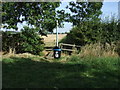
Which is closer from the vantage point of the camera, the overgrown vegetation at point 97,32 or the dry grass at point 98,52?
the dry grass at point 98,52

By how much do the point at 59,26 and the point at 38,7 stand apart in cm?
185

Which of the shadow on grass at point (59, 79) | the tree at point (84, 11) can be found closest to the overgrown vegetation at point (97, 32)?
the tree at point (84, 11)

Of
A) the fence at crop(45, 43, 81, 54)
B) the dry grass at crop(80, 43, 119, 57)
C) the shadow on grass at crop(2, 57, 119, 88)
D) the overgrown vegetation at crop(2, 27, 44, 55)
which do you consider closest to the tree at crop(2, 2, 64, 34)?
the overgrown vegetation at crop(2, 27, 44, 55)

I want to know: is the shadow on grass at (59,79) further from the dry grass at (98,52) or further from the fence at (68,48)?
the fence at (68,48)

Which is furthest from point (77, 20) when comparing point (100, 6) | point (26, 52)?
point (26, 52)

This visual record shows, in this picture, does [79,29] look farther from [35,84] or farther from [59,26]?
[35,84]

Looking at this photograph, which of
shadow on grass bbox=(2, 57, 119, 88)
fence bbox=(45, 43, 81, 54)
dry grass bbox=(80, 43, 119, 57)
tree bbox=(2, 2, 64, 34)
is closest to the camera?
shadow on grass bbox=(2, 57, 119, 88)

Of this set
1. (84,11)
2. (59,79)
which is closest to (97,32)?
(84,11)

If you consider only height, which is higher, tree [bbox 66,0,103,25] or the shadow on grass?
tree [bbox 66,0,103,25]

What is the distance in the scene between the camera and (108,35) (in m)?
14.5

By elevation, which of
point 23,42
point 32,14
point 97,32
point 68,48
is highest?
point 32,14

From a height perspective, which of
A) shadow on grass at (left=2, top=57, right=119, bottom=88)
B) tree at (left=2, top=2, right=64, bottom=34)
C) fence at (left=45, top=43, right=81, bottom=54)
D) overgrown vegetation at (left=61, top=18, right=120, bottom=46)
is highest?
tree at (left=2, top=2, right=64, bottom=34)

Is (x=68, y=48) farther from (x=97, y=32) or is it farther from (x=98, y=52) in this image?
(x=98, y=52)

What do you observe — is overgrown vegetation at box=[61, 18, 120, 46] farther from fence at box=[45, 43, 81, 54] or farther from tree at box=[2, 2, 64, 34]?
tree at box=[2, 2, 64, 34]
